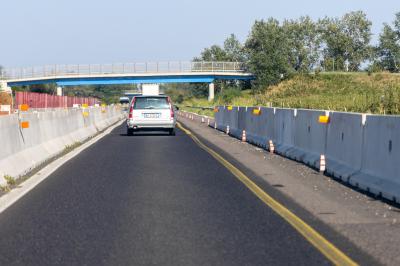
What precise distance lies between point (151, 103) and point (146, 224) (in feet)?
75.9

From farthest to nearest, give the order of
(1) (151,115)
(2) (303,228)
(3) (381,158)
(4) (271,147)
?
(1) (151,115), (4) (271,147), (3) (381,158), (2) (303,228)

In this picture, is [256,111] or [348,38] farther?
[348,38]

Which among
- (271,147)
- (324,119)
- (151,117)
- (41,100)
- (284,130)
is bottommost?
(41,100)

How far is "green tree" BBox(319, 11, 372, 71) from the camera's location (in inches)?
6747

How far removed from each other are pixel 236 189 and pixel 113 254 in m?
5.56

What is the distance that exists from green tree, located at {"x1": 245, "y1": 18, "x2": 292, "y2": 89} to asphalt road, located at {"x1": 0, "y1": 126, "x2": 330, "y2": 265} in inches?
4055

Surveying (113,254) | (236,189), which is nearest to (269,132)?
(236,189)

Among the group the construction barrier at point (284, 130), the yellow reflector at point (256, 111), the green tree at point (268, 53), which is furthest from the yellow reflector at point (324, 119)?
the green tree at point (268, 53)

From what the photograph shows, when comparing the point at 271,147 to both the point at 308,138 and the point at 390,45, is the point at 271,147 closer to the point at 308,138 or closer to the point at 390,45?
the point at 308,138

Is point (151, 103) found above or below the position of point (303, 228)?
above

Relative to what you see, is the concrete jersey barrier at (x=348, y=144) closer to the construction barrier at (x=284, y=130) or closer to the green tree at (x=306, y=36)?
the construction barrier at (x=284, y=130)

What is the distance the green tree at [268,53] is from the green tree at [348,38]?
29.7 metres

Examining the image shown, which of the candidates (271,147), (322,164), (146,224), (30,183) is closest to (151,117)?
(271,147)

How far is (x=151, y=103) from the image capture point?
32562 mm
